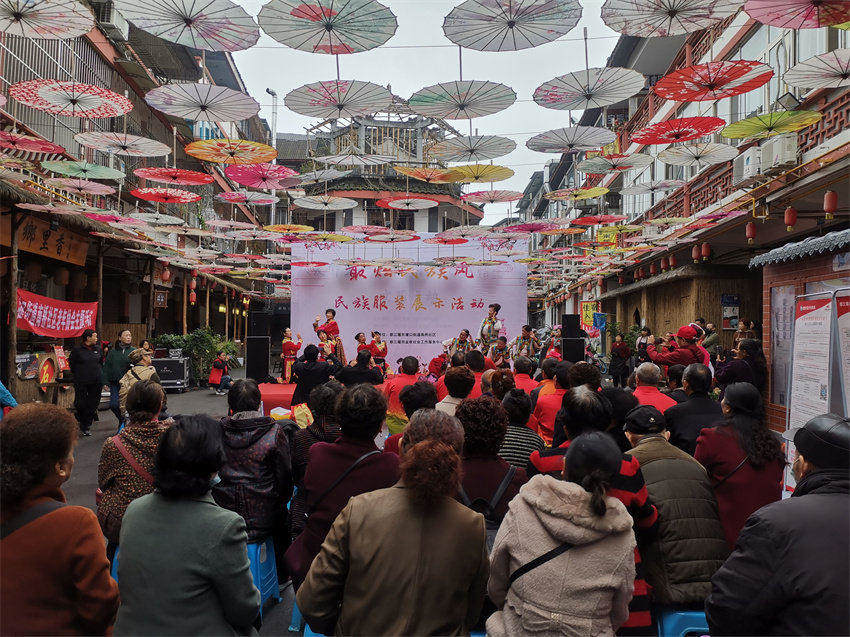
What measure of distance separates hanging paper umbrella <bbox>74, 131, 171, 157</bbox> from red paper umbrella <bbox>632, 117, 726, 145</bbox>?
255 inches

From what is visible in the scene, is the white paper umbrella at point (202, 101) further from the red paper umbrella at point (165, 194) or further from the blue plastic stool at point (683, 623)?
the blue plastic stool at point (683, 623)

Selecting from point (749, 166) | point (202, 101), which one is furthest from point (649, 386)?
point (749, 166)

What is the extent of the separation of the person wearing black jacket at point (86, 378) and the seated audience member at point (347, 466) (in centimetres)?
797

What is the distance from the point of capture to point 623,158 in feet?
29.3

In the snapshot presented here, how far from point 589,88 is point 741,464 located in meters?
4.75

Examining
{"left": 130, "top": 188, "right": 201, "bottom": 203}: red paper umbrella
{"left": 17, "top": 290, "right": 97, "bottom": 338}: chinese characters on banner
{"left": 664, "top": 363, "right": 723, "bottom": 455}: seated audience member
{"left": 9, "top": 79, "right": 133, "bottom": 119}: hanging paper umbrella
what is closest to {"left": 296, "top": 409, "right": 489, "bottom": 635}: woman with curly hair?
{"left": 664, "top": 363, "right": 723, "bottom": 455}: seated audience member

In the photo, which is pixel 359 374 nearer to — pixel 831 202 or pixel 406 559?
pixel 406 559

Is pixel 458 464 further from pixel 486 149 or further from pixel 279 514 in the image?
pixel 486 149

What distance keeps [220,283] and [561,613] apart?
78.0 feet

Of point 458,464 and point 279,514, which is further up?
point 458,464

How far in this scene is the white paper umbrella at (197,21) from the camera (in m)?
5.07

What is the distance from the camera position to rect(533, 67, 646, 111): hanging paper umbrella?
613 cm

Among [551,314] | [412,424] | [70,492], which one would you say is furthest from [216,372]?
[551,314]

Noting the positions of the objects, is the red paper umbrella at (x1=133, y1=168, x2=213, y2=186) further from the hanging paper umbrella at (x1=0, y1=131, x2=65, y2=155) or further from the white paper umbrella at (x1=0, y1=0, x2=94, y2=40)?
the white paper umbrella at (x1=0, y1=0, x2=94, y2=40)
